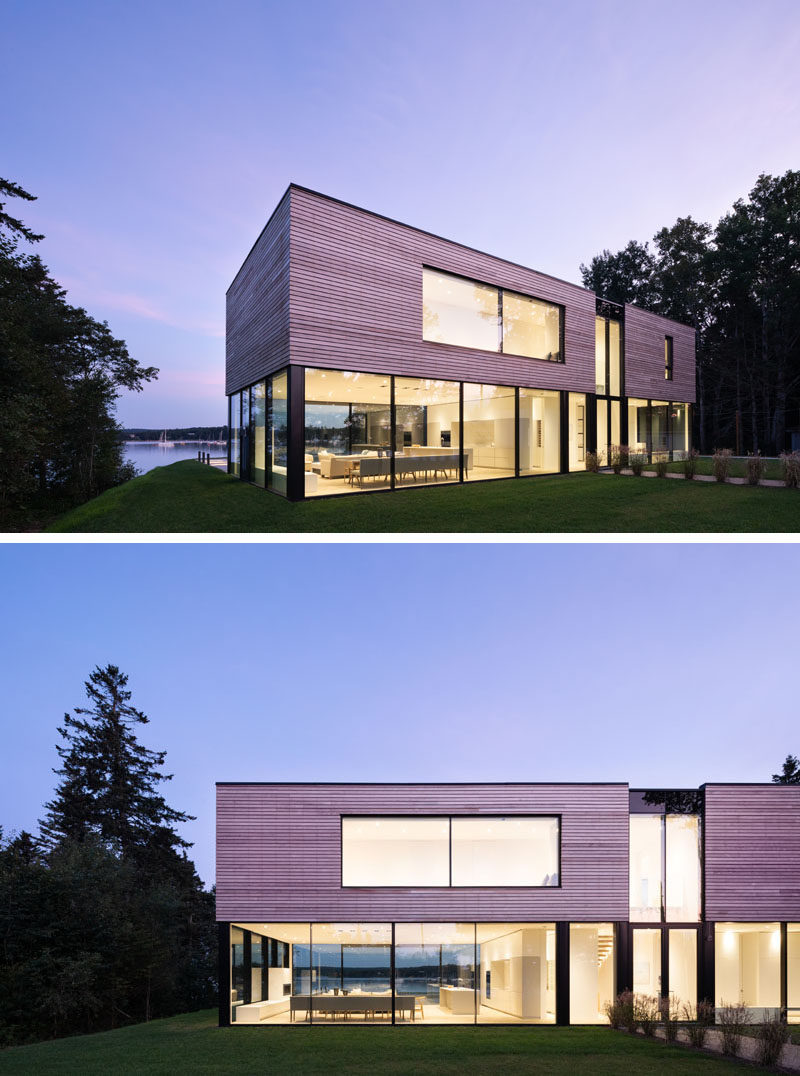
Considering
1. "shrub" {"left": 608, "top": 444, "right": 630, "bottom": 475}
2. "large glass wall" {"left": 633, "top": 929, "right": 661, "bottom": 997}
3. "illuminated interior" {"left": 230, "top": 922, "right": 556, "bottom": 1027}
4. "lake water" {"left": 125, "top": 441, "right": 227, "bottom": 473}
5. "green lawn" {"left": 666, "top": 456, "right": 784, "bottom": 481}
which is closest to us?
"illuminated interior" {"left": 230, "top": 922, "right": 556, "bottom": 1027}

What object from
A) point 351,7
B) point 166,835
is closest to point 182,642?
point 166,835

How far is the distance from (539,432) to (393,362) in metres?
5.96

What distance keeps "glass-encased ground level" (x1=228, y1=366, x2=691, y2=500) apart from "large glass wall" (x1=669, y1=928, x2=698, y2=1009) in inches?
400

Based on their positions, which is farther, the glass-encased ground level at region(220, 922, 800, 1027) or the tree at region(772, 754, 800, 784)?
the tree at region(772, 754, 800, 784)

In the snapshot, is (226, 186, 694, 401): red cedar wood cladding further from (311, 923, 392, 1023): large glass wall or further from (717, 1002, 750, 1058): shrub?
(717, 1002, 750, 1058): shrub

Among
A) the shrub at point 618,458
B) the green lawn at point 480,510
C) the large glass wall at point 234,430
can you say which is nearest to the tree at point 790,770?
the shrub at point 618,458

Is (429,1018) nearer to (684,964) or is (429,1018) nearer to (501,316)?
(684,964)

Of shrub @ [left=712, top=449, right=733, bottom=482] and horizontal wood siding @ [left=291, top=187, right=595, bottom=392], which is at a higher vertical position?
horizontal wood siding @ [left=291, top=187, right=595, bottom=392]

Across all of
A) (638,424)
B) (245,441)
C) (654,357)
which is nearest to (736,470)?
(638,424)

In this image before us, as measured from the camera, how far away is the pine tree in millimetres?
35188

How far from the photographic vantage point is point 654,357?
88.8 ft

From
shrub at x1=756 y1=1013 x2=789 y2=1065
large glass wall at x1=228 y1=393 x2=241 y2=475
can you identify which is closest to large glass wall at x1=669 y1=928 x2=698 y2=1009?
shrub at x1=756 y1=1013 x2=789 y2=1065

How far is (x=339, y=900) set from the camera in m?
12.1

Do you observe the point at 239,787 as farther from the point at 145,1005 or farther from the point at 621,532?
the point at 145,1005
